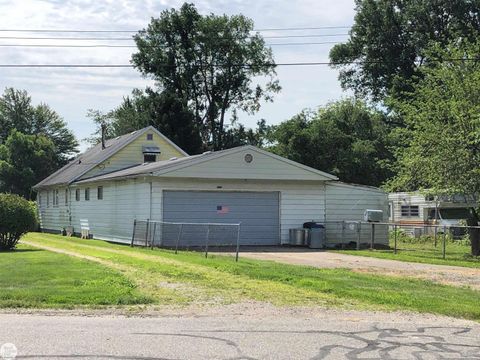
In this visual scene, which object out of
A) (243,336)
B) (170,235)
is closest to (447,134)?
(170,235)

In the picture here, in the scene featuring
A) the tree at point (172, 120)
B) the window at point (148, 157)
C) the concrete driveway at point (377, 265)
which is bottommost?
the concrete driveway at point (377, 265)

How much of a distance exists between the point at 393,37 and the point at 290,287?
154 ft

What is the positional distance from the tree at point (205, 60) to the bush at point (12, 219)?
39.7 metres

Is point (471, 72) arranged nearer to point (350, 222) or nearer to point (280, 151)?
point (350, 222)

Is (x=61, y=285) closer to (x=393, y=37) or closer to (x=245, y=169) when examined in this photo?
(x=245, y=169)

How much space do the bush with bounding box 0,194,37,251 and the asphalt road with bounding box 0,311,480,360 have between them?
11.5 metres

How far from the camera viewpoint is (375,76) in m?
58.0

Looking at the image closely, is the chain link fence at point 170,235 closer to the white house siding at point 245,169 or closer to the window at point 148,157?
the white house siding at point 245,169

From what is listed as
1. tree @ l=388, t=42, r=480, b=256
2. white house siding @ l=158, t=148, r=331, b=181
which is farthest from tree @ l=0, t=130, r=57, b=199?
tree @ l=388, t=42, r=480, b=256

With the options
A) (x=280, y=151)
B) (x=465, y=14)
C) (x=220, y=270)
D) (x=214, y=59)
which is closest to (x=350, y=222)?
(x=220, y=270)

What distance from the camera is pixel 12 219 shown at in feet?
65.8

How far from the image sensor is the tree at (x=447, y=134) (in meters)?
21.4

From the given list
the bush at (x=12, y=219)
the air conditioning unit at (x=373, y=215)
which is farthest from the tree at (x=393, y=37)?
the bush at (x=12, y=219)

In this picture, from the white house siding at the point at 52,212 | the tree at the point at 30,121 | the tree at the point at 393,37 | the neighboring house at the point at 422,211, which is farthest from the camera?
the tree at the point at 30,121
